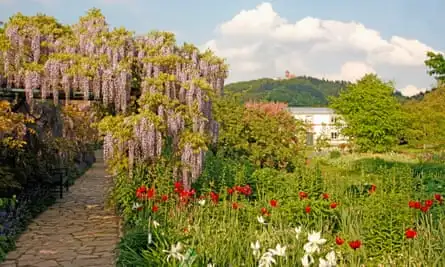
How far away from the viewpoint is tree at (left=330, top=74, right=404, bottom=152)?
2227cm

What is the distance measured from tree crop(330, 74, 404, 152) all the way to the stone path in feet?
49.7

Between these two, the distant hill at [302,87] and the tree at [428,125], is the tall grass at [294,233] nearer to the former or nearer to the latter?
the tree at [428,125]

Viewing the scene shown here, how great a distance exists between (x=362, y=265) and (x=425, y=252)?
0.64 m

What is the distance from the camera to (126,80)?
763 centimetres

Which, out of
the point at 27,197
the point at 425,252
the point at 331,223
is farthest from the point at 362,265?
the point at 27,197

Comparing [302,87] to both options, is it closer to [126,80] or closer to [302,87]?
[302,87]

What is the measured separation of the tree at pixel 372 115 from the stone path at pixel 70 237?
15.2 m

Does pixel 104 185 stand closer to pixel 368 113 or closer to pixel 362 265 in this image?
pixel 362 265

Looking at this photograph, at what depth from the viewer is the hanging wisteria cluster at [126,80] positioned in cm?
Answer: 740

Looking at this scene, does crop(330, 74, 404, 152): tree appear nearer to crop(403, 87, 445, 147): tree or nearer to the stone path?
crop(403, 87, 445, 147): tree

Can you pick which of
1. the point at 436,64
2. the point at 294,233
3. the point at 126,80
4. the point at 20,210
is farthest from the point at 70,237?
the point at 436,64

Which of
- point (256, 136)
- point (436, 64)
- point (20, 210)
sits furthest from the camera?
point (436, 64)

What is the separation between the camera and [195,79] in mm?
7582

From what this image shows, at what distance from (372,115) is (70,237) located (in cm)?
1797
